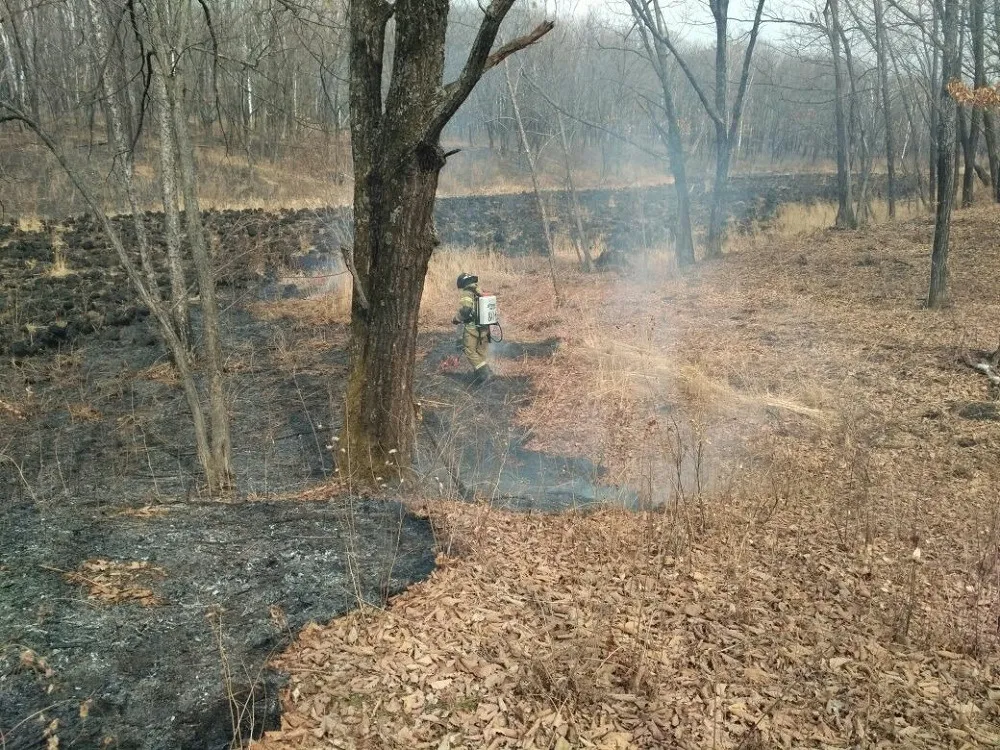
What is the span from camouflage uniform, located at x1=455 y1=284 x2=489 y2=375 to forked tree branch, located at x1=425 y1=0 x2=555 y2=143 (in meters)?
4.68

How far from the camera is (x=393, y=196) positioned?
17.8 ft

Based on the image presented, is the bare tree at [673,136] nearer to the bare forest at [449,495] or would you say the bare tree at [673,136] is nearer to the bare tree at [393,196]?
the bare forest at [449,495]

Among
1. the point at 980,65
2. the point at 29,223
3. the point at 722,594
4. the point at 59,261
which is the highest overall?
the point at 980,65

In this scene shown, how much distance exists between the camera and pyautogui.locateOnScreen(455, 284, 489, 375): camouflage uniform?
32.2ft

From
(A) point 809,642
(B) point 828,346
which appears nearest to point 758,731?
(A) point 809,642

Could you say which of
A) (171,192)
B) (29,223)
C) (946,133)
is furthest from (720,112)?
(29,223)

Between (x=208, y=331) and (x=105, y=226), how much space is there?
3.30 feet

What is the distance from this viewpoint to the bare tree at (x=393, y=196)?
5262mm

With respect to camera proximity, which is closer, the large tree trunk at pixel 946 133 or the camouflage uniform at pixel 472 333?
the camouflage uniform at pixel 472 333

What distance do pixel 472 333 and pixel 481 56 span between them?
549 centimetres

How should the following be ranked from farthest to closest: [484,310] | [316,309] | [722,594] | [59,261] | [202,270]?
[59,261]
[316,309]
[484,310]
[202,270]
[722,594]

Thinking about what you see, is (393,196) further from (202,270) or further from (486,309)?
(486,309)

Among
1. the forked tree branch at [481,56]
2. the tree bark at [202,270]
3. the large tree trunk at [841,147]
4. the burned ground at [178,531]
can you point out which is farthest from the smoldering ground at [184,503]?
the large tree trunk at [841,147]

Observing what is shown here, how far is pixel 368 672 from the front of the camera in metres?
3.55
